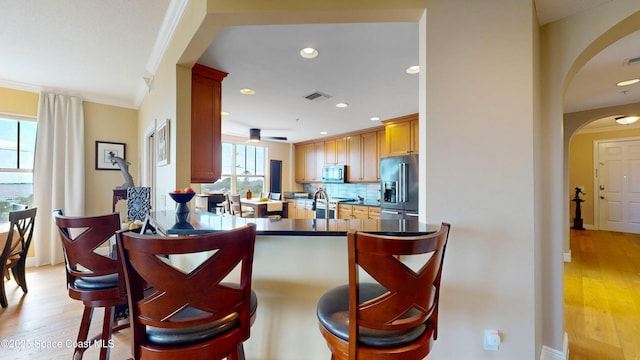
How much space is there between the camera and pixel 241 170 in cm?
654

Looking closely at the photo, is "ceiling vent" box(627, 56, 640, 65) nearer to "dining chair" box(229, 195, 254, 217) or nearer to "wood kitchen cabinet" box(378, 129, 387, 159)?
"wood kitchen cabinet" box(378, 129, 387, 159)

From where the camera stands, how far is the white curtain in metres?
3.56

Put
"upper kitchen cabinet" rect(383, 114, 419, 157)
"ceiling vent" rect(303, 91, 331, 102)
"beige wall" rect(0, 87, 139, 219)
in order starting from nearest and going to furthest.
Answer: "ceiling vent" rect(303, 91, 331, 102) → "beige wall" rect(0, 87, 139, 219) → "upper kitchen cabinet" rect(383, 114, 419, 157)

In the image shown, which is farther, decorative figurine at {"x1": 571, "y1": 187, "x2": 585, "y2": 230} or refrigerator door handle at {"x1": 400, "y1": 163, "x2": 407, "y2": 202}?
decorative figurine at {"x1": 571, "y1": 187, "x2": 585, "y2": 230}

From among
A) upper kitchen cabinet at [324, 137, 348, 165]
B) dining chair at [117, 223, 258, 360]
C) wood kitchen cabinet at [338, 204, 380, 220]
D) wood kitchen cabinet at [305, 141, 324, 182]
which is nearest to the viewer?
dining chair at [117, 223, 258, 360]

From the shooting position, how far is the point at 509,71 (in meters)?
1.38

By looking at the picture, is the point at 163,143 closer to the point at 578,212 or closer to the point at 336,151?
the point at 336,151

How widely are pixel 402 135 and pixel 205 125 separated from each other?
3.30 meters

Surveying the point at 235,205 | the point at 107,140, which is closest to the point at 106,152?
the point at 107,140

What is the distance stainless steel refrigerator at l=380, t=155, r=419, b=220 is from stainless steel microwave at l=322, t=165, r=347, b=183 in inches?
53.3

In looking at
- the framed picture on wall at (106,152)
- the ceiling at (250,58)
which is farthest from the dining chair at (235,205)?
the framed picture on wall at (106,152)

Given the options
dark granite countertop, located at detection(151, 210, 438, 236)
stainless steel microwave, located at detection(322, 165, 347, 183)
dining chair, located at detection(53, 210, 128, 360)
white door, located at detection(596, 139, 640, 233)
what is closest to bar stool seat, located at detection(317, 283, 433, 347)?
dark granite countertop, located at detection(151, 210, 438, 236)

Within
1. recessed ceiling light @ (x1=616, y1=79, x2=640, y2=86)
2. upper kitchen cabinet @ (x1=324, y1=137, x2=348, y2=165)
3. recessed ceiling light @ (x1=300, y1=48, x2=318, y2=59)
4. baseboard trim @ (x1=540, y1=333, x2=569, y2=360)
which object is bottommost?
baseboard trim @ (x1=540, y1=333, x2=569, y2=360)

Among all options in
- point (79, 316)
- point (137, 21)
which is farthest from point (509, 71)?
point (79, 316)
